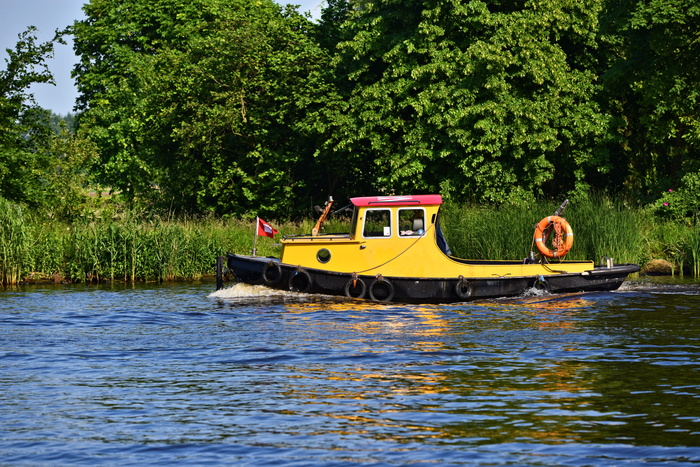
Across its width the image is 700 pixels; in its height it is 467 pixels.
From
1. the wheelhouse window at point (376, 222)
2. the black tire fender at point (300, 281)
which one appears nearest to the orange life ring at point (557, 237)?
the wheelhouse window at point (376, 222)

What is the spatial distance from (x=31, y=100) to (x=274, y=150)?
11604 mm

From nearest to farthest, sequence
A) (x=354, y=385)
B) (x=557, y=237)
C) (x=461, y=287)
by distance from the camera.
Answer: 1. (x=354, y=385)
2. (x=461, y=287)
3. (x=557, y=237)

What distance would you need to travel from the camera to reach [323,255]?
2512 cm

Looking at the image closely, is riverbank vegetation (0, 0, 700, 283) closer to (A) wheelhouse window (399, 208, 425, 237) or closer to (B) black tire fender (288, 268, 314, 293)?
(A) wheelhouse window (399, 208, 425, 237)

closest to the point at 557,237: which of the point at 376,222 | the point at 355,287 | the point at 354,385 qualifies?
the point at 376,222

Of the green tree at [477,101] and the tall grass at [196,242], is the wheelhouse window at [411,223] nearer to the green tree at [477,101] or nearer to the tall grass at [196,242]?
the tall grass at [196,242]

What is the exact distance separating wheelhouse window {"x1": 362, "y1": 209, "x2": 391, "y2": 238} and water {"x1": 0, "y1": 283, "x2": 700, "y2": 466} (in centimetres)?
220

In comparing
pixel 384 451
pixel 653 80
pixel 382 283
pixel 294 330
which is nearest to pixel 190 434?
pixel 384 451

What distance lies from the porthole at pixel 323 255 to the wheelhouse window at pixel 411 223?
6.05 feet

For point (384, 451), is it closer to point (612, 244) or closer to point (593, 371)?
point (593, 371)

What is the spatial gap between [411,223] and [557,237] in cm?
392

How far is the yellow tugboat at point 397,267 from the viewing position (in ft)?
80.9

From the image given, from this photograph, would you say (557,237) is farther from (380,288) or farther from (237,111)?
(237,111)

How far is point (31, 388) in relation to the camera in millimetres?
13883
